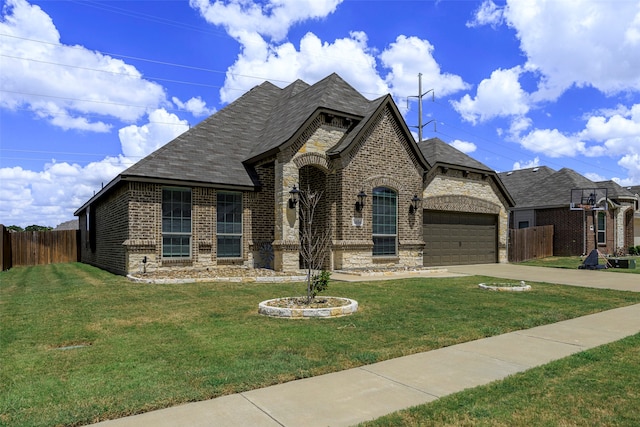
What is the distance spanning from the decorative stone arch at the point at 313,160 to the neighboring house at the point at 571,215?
17692 mm

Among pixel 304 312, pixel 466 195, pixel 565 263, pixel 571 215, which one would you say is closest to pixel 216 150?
pixel 304 312

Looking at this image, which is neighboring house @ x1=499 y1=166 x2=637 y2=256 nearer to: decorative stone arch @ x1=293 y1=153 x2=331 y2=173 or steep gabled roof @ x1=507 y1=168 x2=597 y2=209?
steep gabled roof @ x1=507 y1=168 x2=597 y2=209

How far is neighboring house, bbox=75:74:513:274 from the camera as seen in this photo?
48.1 feet

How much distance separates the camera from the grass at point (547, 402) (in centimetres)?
358

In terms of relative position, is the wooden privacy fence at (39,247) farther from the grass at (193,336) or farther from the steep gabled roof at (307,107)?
the steep gabled roof at (307,107)

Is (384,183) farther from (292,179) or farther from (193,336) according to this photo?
(193,336)

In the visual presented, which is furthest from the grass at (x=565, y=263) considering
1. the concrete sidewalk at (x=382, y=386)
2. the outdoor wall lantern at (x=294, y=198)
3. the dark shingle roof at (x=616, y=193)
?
the concrete sidewalk at (x=382, y=386)

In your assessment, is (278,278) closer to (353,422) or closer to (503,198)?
(353,422)

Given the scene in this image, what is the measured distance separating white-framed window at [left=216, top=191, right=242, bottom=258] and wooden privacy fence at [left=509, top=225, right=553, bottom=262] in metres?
15.8

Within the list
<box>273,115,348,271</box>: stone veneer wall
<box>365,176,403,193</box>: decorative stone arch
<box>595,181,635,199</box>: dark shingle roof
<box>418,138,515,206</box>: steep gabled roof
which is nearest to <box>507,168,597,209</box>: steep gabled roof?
<box>595,181,635,199</box>: dark shingle roof

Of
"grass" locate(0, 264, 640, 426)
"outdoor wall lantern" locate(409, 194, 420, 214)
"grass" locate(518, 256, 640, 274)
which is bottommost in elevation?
"grass" locate(518, 256, 640, 274)

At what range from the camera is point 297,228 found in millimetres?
15898

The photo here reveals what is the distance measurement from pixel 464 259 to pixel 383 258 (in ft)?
21.1

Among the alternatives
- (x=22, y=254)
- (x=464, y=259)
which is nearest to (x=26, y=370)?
(x=464, y=259)
